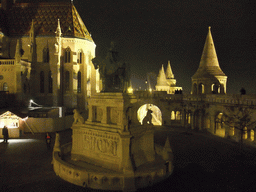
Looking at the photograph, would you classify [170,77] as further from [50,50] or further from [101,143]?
[101,143]

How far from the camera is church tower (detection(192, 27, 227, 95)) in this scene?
26.4m

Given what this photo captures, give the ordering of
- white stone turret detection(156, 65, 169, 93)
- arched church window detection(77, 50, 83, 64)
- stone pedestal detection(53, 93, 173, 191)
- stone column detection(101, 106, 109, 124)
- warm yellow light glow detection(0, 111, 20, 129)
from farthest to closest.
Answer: white stone turret detection(156, 65, 169, 93) → arched church window detection(77, 50, 83, 64) → warm yellow light glow detection(0, 111, 20, 129) → stone column detection(101, 106, 109, 124) → stone pedestal detection(53, 93, 173, 191)

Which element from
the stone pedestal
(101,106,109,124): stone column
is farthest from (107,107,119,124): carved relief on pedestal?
(101,106,109,124): stone column

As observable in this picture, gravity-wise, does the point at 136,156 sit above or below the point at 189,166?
above

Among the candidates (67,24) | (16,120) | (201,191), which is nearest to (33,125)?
(16,120)

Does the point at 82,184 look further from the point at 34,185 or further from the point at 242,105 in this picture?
the point at 242,105

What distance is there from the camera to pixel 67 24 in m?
37.9

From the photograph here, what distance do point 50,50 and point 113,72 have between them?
28.4 metres

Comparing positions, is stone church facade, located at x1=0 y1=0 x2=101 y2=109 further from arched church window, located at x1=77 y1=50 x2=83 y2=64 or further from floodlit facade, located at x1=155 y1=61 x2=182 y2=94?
floodlit facade, located at x1=155 y1=61 x2=182 y2=94

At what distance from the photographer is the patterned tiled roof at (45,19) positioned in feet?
121

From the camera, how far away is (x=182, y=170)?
1077 cm

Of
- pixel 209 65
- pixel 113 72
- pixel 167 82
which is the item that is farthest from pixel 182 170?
pixel 167 82

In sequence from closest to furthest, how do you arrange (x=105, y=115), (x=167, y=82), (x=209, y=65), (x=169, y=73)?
1. (x=105, y=115)
2. (x=209, y=65)
3. (x=167, y=82)
4. (x=169, y=73)

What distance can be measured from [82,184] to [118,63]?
5693 mm
